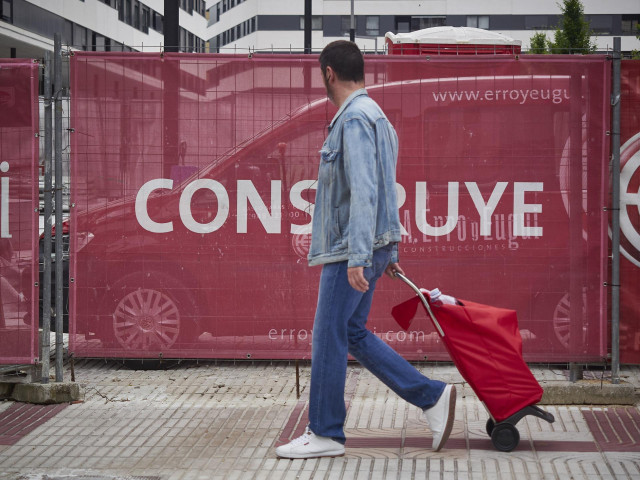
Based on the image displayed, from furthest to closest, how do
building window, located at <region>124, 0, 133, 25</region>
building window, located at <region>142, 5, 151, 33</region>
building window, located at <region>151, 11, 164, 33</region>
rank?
building window, located at <region>151, 11, 164, 33</region>
building window, located at <region>142, 5, 151, 33</region>
building window, located at <region>124, 0, 133, 25</region>

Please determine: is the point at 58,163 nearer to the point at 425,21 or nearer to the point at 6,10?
the point at 6,10

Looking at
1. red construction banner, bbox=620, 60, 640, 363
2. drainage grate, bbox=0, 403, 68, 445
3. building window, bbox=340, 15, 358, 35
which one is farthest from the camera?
building window, bbox=340, 15, 358, 35

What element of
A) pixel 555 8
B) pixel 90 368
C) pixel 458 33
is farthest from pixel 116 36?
pixel 90 368

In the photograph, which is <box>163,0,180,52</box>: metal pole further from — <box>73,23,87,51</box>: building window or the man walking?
<box>73,23,87,51</box>: building window

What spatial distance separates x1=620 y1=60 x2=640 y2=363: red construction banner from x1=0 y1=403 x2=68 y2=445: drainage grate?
364 cm

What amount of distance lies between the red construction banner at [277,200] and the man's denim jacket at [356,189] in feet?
5.39

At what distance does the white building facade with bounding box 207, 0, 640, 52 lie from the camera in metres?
66.8

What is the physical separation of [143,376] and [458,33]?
5.86m

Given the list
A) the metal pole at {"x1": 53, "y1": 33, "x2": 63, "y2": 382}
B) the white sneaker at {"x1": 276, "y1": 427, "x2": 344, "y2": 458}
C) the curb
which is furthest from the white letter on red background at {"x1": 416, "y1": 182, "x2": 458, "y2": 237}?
the curb

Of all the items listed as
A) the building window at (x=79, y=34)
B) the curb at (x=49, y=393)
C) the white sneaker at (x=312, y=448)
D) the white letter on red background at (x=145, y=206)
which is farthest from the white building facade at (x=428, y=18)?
the white sneaker at (x=312, y=448)

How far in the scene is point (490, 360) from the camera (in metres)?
5.06

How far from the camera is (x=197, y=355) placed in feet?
22.5

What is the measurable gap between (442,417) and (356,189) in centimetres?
128

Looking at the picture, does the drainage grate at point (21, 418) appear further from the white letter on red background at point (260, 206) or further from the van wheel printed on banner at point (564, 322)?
the van wheel printed on banner at point (564, 322)
